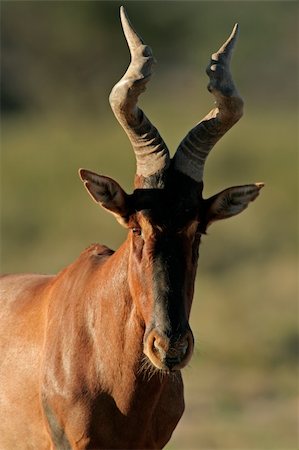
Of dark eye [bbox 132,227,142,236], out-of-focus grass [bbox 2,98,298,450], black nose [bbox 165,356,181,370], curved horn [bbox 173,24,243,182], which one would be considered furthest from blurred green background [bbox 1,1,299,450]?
curved horn [bbox 173,24,243,182]

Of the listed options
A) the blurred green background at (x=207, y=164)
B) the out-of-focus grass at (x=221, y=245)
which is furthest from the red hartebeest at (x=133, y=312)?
the blurred green background at (x=207, y=164)

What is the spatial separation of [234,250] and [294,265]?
219 cm

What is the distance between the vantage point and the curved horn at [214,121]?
1021 cm

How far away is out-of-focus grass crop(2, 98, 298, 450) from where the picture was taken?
22312 mm

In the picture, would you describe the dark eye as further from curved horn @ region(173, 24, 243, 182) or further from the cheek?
curved horn @ region(173, 24, 243, 182)

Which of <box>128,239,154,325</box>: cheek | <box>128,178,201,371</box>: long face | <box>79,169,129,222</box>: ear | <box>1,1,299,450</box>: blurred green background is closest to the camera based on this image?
<box>128,178,201,371</box>: long face

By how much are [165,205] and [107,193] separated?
1.51ft

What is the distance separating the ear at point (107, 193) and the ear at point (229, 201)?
2.21 feet

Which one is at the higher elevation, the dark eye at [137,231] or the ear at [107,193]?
the ear at [107,193]

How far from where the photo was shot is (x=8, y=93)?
67875 mm

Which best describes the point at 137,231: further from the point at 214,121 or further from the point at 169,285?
the point at 214,121

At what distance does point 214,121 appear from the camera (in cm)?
1038

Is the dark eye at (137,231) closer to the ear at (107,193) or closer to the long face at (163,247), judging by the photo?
the long face at (163,247)

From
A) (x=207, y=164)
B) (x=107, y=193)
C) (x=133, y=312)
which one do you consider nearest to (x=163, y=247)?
(x=107, y=193)
